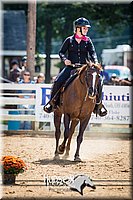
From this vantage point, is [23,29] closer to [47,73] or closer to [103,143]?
[47,73]

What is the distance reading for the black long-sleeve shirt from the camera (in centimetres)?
972

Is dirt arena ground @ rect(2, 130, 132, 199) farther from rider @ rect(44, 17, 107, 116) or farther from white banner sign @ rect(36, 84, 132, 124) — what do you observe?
rider @ rect(44, 17, 107, 116)

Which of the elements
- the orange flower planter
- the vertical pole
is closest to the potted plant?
the orange flower planter

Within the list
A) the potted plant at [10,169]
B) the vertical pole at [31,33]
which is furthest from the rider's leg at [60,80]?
the vertical pole at [31,33]

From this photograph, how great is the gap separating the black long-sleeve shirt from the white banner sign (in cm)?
500

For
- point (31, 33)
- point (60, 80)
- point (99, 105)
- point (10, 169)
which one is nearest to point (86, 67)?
point (60, 80)

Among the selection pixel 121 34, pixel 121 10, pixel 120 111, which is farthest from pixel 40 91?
pixel 121 34

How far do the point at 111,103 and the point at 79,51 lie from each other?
5369mm

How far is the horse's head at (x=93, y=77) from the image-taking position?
9.45 meters

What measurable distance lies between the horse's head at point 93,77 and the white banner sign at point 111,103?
5369 mm

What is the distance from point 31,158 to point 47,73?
40.4 feet

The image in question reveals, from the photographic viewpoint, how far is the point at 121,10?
23.4 m

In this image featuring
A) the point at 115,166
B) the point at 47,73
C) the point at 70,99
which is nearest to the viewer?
the point at 115,166

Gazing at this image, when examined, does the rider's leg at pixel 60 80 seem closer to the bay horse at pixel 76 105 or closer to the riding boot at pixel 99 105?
the bay horse at pixel 76 105
